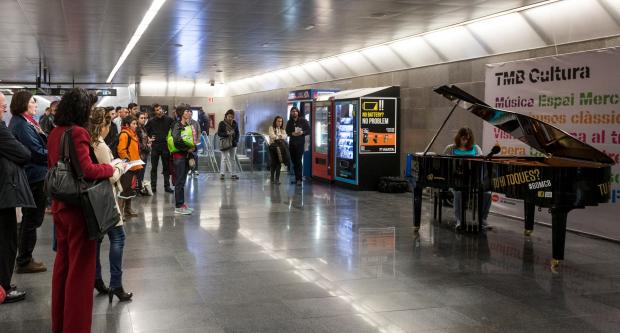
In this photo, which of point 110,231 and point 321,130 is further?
point 321,130

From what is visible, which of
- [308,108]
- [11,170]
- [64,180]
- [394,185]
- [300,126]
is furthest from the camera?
[308,108]

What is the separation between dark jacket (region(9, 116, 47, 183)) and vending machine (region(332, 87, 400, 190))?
8203 millimetres

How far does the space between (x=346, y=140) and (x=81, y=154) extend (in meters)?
10.1

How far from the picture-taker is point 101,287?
5.31 meters

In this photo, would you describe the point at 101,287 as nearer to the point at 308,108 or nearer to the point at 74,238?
the point at 74,238

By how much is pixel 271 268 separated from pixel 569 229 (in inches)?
180

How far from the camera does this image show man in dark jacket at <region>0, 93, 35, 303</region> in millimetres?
4914

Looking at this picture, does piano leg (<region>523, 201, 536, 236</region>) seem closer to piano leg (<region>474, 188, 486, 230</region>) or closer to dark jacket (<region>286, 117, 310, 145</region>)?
piano leg (<region>474, 188, 486, 230</region>)

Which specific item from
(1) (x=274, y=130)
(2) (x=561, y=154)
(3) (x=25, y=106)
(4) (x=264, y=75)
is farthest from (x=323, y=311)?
(4) (x=264, y=75)

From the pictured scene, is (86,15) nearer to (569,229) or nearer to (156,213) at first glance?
(156,213)

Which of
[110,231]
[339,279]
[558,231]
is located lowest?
[339,279]

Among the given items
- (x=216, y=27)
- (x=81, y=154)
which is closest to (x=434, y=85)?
(x=216, y=27)

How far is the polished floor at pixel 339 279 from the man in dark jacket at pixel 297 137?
474 centimetres

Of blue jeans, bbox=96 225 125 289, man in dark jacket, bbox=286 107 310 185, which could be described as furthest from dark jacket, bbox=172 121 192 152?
man in dark jacket, bbox=286 107 310 185
